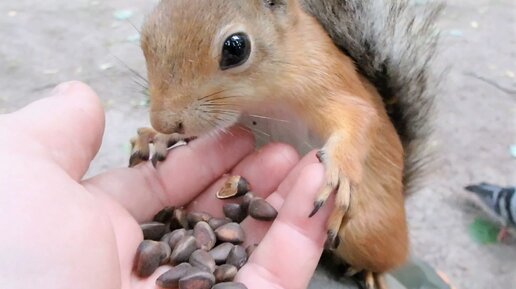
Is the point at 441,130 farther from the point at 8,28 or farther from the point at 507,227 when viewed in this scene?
the point at 8,28

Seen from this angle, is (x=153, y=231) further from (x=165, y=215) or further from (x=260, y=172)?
(x=260, y=172)

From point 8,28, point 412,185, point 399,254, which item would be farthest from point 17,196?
point 8,28

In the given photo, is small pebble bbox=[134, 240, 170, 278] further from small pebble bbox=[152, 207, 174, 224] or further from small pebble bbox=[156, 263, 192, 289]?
small pebble bbox=[152, 207, 174, 224]

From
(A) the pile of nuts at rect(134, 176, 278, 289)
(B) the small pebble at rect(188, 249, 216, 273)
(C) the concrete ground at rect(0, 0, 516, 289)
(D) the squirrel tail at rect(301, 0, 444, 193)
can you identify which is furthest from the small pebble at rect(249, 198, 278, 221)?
(C) the concrete ground at rect(0, 0, 516, 289)

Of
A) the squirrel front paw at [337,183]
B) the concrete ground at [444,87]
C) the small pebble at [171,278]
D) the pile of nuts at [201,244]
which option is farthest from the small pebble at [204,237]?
the concrete ground at [444,87]

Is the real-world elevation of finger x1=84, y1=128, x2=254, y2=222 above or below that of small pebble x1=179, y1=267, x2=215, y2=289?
above

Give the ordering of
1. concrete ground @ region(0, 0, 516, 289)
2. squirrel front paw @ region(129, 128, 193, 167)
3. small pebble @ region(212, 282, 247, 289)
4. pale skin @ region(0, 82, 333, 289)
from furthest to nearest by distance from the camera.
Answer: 1. concrete ground @ region(0, 0, 516, 289)
2. squirrel front paw @ region(129, 128, 193, 167)
3. small pebble @ region(212, 282, 247, 289)
4. pale skin @ region(0, 82, 333, 289)

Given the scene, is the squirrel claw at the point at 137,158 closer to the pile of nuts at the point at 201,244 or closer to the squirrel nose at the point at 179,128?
the pile of nuts at the point at 201,244

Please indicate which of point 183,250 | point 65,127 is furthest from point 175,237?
point 65,127
